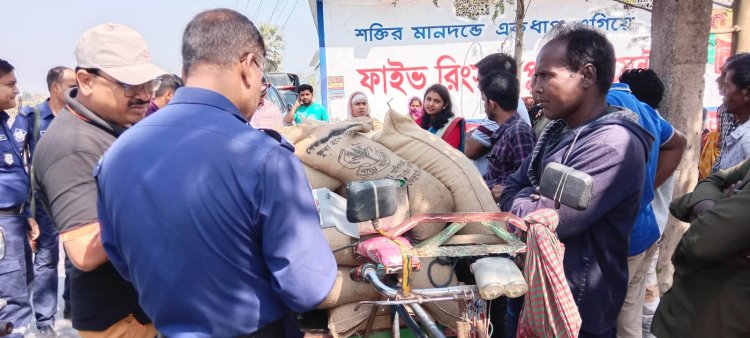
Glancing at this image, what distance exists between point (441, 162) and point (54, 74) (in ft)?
11.7

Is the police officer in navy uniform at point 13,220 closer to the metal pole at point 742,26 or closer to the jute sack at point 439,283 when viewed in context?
the jute sack at point 439,283

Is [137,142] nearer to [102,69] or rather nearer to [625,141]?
[102,69]

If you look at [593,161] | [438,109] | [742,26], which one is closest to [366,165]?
[593,161]

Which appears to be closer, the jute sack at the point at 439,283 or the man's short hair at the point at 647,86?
the jute sack at the point at 439,283

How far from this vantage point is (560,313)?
1.55 m

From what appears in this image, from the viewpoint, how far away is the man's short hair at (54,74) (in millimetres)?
4211

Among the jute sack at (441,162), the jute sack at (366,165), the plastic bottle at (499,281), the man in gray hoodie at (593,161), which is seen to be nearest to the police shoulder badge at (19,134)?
the jute sack at (366,165)

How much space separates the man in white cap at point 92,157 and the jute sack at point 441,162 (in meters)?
1.10

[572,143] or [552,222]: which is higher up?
[572,143]

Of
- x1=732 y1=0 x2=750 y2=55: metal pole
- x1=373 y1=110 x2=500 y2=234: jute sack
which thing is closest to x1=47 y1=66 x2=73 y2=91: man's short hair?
x1=373 y1=110 x2=500 y2=234: jute sack

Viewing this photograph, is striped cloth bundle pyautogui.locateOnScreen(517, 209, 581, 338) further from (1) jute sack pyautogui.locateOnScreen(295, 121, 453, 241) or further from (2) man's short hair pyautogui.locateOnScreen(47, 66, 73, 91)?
(2) man's short hair pyautogui.locateOnScreen(47, 66, 73, 91)

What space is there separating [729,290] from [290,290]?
5.41 ft

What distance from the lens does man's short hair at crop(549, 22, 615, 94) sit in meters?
1.96

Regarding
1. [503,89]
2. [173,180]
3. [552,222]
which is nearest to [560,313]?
[552,222]
